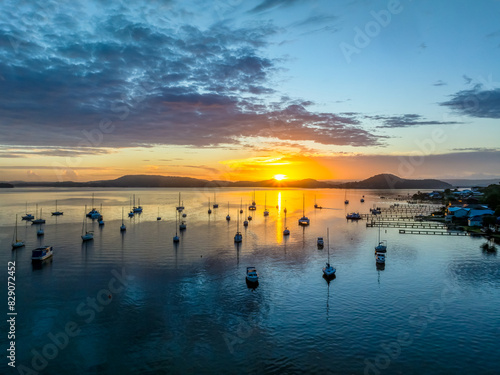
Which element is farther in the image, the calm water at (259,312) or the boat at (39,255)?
the boat at (39,255)

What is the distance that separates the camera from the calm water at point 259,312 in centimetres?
2712

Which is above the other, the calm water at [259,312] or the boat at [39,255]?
the boat at [39,255]

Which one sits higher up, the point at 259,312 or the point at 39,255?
the point at 39,255

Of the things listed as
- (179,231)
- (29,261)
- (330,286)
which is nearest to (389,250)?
(330,286)

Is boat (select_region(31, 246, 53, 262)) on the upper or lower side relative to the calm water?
upper

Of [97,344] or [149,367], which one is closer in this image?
[149,367]

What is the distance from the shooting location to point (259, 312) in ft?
119

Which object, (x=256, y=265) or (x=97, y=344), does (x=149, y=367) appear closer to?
(x=97, y=344)

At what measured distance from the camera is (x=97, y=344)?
29.3m

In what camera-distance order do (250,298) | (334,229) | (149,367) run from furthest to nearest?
1. (334,229)
2. (250,298)
3. (149,367)

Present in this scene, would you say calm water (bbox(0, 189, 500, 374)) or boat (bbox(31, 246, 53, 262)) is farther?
boat (bbox(31, 246, 53, 262))

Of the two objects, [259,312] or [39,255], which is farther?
[39,255]

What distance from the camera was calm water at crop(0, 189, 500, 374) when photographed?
2712 cm

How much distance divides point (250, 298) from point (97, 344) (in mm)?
17924
